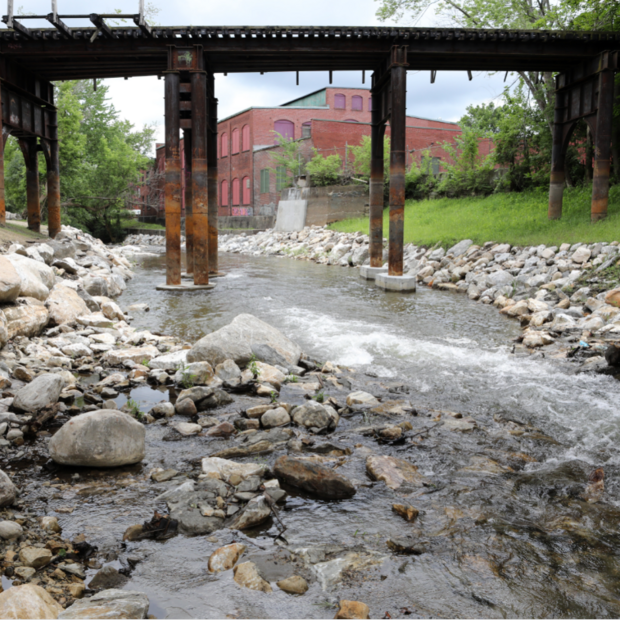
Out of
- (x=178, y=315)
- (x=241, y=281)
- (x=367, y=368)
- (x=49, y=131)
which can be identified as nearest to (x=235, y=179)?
(x=49, y=131)

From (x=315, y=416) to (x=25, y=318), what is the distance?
425cm

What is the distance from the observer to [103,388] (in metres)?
5.16

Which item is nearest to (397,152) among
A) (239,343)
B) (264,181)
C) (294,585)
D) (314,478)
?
(239,343)

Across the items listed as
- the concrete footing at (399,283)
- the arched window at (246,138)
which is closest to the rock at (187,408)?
the concrete footing at (399,283)

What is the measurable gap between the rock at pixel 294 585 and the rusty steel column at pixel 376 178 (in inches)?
529

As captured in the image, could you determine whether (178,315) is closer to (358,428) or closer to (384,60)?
(358,428)

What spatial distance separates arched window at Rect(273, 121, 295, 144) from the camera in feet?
130

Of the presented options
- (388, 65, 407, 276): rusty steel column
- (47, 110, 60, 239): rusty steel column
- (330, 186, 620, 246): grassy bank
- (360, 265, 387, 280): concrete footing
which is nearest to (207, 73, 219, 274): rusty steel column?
(360, 265, 387, 280): concrete footing

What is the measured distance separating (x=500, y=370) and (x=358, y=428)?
2.57 m

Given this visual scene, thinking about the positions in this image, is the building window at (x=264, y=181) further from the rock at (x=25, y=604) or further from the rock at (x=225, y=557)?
the rock at (x=25, y=604)

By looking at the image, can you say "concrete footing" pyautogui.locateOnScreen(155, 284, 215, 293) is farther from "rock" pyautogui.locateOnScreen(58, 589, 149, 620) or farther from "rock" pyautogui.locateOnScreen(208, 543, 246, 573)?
"rock" pyautogui.locateOnScreen(58, 589, 149, 620)

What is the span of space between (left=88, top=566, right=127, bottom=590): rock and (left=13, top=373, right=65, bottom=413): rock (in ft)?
7.57

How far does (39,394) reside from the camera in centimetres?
445

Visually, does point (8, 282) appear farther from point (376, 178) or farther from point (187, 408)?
point (376, 178)
